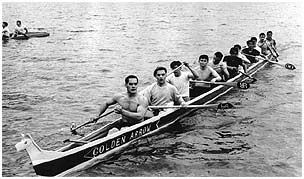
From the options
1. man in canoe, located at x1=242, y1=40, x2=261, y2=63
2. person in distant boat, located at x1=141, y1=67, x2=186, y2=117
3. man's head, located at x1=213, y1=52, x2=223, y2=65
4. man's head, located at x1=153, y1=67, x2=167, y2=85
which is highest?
man in canoe, located at x1=242, y1=40, x2=261, y2=63

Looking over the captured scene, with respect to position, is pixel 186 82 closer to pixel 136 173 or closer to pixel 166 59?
pixel 136 173

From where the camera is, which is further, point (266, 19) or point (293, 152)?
point (266, 19)

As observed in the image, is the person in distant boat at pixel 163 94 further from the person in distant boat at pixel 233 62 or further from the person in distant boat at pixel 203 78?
the person in distant boat at pixel 233 62

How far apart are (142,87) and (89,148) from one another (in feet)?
23.1

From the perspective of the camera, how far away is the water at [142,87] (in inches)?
309

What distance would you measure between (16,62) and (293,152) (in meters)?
13.0

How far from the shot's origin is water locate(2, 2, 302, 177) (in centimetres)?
786

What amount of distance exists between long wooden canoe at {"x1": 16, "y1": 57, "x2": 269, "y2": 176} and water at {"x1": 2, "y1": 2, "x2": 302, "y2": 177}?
258 mm

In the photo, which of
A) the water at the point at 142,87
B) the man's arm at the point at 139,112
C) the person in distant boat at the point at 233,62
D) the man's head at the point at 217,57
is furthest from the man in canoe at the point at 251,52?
the man's arm at the point at 139,112

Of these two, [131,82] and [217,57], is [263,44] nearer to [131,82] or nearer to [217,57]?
[217,57]

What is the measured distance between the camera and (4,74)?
15469 millimetres

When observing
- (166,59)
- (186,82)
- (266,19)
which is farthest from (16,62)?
(266,19)

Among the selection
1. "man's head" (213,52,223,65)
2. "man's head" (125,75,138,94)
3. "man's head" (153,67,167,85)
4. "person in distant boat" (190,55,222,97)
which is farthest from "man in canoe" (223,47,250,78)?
"man's head" (125,75,138,94)

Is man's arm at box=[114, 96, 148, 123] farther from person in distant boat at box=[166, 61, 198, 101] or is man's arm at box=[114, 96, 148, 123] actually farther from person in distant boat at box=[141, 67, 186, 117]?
person in distant boat at box=[166, 61, 198, 101]
